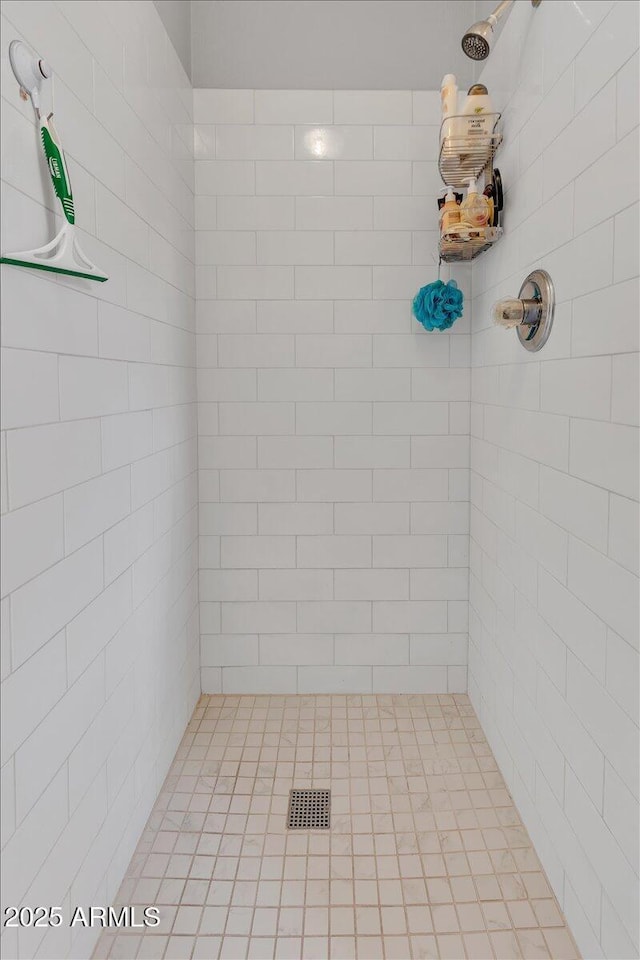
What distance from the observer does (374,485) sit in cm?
257

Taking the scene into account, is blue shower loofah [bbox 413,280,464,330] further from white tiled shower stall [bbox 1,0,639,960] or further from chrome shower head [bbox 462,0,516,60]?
chrome shower head [bbox 462,0,516,60]

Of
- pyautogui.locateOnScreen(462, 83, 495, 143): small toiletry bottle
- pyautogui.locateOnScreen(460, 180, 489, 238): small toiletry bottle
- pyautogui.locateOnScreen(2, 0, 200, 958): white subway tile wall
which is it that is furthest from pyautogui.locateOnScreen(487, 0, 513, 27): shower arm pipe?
pyautogui.locateOnScreen(2, 0, 200, 958): white subway tile wall

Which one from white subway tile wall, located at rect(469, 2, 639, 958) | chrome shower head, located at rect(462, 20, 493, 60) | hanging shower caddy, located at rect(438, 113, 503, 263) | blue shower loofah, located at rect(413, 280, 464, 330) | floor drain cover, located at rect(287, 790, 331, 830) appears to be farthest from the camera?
blue shower loofah, located at rect(413, 280, 464, 330)

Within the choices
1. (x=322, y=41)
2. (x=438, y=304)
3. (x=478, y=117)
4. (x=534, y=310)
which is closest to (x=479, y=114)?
(x=478, y=117)

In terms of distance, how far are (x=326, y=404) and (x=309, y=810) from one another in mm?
1368

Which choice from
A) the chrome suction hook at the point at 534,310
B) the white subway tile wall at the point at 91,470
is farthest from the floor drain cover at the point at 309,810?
the chrome suction hook at the point at 534,310

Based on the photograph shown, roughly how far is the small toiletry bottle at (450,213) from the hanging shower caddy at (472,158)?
5cm

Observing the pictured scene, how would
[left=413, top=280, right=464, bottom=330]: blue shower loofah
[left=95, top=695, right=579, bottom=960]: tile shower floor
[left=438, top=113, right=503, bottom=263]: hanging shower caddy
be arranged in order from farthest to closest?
[left=413, top=280, right=464, bottom=330]: blue shower loofah < [left=438, top=113, right=503, bottom=263]: hanging shower caddy < [left=95, top=695, right=579, bottom=960]: tile shower floor

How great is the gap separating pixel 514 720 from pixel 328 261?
1679 millimetres

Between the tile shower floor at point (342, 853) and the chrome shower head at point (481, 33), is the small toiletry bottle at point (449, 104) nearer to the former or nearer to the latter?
the chrome shower head at point (481, 33)

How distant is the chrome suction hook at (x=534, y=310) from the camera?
1609 millimetres

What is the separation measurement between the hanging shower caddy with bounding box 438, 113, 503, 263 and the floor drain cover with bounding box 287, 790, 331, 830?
1.73 metres

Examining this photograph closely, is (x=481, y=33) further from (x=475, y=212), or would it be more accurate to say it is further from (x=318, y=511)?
(x=318, y=511)

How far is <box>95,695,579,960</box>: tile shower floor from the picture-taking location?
1498 millimetres
